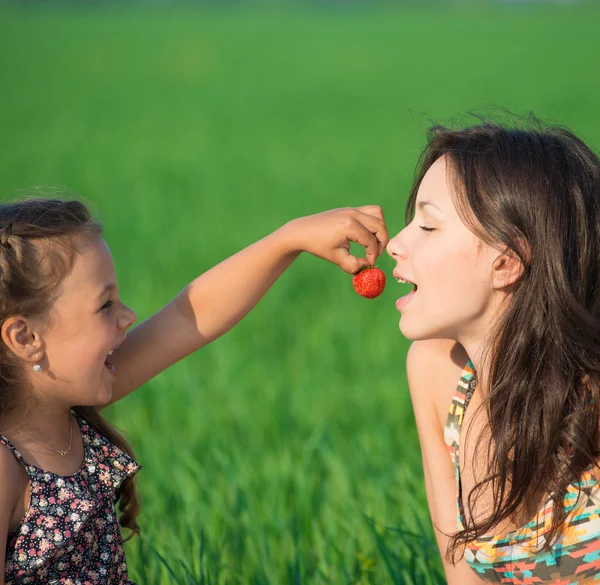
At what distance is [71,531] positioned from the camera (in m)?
1.87

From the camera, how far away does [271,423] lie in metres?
4.04

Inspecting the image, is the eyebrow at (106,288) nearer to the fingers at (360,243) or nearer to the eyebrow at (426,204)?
the fingers at (360,243)

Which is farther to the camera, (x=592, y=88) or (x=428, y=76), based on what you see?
(x=428, y=76)

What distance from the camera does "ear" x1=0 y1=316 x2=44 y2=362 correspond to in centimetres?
187

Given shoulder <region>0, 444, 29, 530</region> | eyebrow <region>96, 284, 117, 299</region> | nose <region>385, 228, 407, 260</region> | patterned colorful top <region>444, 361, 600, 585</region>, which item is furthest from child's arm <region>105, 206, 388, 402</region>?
patterned colorful top <region>444, 361, 600, 585</region>

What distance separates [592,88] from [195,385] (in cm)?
1645

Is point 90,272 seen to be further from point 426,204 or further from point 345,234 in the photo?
point 426,204

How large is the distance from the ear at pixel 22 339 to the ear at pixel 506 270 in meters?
0.92

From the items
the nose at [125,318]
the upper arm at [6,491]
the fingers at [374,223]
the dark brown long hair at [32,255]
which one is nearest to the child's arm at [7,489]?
the upper arm at [6,491]

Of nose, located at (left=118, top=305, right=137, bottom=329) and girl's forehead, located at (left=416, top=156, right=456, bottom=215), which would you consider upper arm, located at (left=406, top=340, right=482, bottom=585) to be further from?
nose, located at (left=118, top=305, right=137, bottom=329)

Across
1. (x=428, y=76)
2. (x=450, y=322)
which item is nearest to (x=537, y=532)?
(x=450, y=322)

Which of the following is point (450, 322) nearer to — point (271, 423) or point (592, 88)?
point (271, 423)

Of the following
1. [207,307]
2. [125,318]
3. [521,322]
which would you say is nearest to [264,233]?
[207,307]

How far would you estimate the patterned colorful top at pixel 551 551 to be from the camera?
6.07 feet
